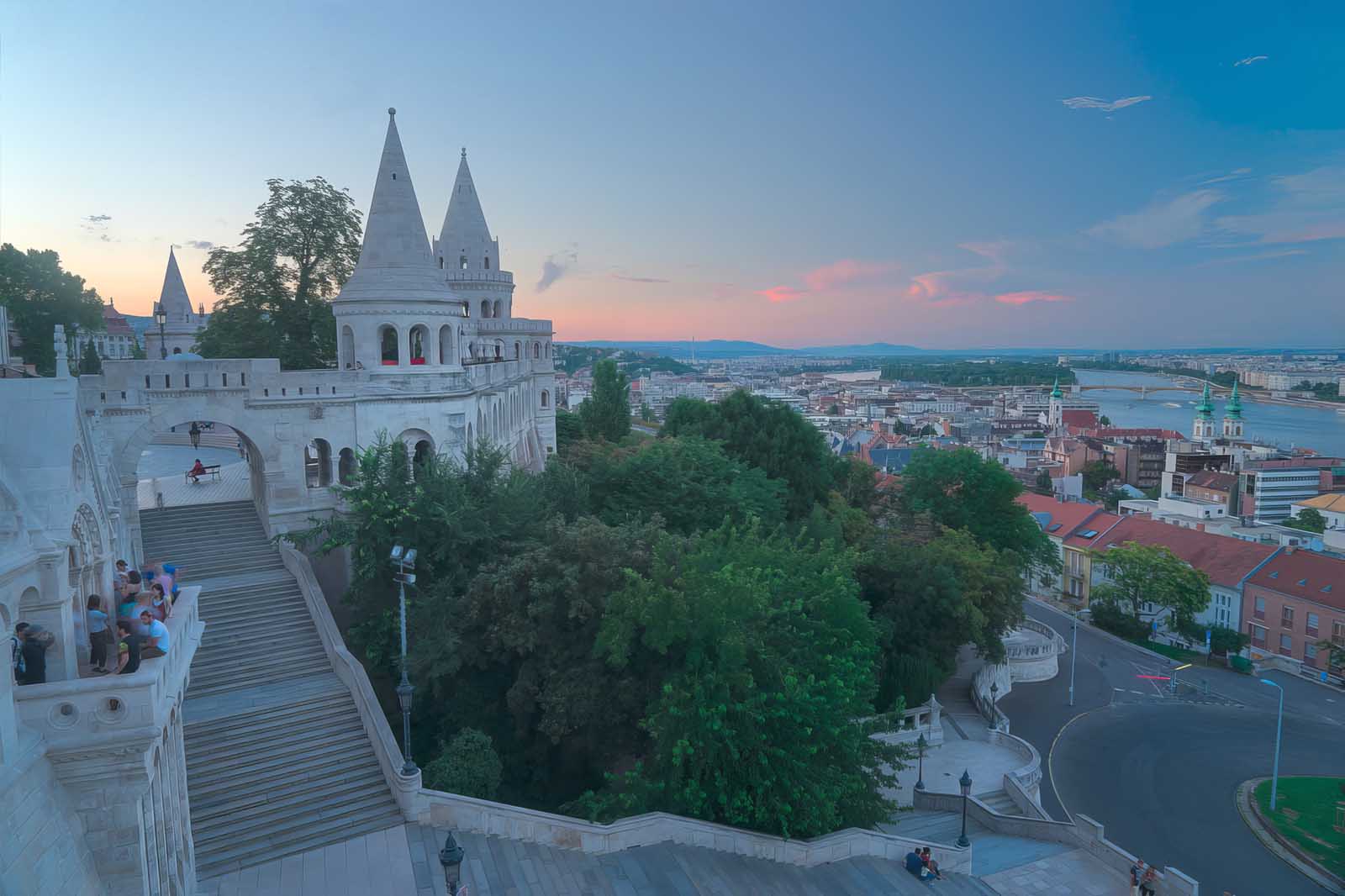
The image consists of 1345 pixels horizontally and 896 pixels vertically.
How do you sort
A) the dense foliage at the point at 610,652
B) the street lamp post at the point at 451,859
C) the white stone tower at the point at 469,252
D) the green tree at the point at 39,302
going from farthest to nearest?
the white stone tower at the point at 469,252 → the green tree at the point at 39,302 → the dense foliage at the point at 610,652 → the street lamp post at the point at 451,859

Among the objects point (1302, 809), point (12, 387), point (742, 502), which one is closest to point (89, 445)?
point (12, 387)

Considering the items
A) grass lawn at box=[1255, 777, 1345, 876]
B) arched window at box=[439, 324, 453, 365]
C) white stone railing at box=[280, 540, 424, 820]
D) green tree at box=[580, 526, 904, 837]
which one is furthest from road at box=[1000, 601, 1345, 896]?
arched window at box=[439, 324, 453, 365]

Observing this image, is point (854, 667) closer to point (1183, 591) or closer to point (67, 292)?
point (67, 292)

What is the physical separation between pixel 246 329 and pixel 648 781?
77.3ft

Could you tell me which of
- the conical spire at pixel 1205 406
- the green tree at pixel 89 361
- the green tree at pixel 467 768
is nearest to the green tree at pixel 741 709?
the green tree at pixel 467 768

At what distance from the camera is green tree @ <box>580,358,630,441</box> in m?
52.5

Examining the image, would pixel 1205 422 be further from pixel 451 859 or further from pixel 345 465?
pixel 451 859

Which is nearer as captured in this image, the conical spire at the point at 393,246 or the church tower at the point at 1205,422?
the conical spire at the point at 393,246

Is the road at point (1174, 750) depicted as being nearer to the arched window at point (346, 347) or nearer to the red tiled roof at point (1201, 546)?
the red tiled roof at point (1201, 546)

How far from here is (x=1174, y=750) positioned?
29406mm

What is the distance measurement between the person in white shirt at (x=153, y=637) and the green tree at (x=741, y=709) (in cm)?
835

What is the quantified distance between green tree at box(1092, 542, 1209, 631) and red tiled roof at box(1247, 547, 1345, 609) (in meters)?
4.02

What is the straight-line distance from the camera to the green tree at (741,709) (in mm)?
16000

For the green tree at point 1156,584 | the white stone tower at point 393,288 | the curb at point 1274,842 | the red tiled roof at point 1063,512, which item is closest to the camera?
the curb at point 1274,842
